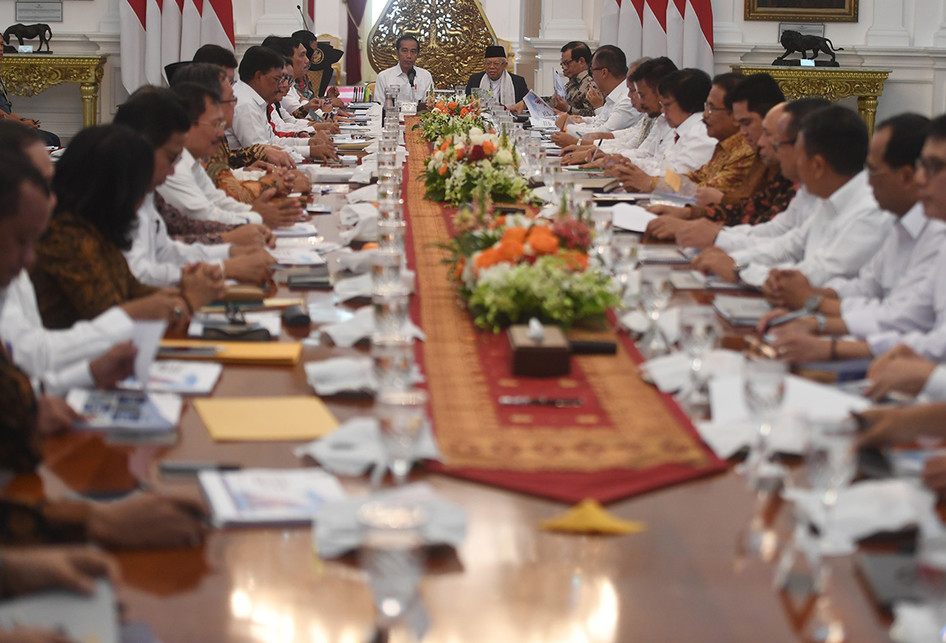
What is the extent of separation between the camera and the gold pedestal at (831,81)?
9617 mm

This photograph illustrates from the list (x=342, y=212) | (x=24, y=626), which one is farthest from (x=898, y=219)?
(x=24, y=626)

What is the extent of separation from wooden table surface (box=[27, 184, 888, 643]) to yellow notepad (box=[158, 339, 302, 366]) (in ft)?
2.12

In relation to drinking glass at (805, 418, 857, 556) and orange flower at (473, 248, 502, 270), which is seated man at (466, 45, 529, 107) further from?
drinking glass at (805, 418, 857, 556)

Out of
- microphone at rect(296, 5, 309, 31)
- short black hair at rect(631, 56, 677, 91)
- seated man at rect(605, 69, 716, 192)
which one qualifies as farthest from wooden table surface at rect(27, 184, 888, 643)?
microphone at rect(296, 5, 309, 31)

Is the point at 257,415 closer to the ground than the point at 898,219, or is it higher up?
closer to the ground

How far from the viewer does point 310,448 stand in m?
1.81

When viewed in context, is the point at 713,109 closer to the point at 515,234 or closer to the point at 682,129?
the point at 682,129

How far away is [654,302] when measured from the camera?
2.53 meters

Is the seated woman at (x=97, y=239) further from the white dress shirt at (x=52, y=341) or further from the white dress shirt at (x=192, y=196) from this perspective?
the white dress shirt at (x=192, y=196)

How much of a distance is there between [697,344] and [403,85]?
28.8 feet

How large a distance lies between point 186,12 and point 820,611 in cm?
964

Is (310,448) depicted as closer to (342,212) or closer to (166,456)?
(166,456)

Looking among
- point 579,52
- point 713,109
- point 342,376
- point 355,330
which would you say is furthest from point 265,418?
point 579,52

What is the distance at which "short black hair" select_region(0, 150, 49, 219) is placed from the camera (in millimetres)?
2006
